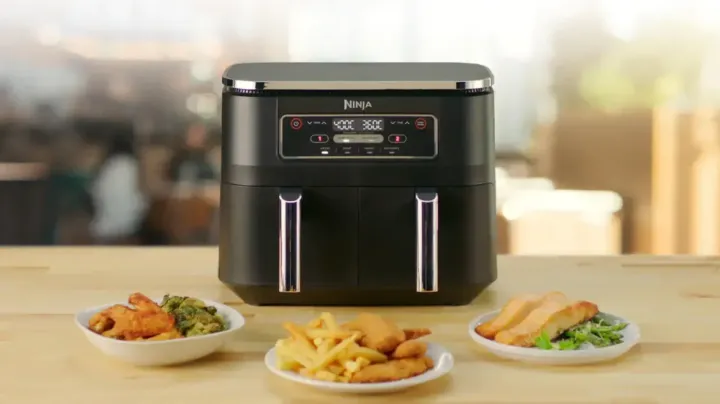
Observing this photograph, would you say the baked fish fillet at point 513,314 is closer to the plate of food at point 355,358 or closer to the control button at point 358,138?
the plate of food at point 355,358

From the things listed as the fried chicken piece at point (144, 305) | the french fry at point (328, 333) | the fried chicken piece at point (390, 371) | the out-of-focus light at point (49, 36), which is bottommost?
the fried chicken piece at point (390, 371)

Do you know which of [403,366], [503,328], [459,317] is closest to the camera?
[403,366]

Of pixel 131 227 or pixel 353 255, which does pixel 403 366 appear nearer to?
pixel 353 255

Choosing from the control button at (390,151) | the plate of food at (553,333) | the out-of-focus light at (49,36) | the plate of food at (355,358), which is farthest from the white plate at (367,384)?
the out-of-focus light at (49,36)

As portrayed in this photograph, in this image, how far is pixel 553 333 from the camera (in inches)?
46.8

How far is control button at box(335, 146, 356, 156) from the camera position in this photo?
4.51ft

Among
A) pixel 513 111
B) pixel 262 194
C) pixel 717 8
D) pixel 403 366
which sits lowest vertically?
pixel 403 366

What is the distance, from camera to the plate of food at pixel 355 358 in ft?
3.42

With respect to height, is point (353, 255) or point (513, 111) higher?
point (513, 111)

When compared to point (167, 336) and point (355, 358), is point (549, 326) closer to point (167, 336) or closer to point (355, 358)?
point (355, 358)

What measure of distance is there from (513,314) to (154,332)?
0.39m

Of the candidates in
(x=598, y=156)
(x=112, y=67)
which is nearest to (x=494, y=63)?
(x=598, y=156)

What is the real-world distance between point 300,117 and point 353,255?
0.61 feet

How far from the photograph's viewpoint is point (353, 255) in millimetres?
1395
